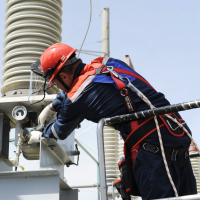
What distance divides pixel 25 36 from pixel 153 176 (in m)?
3.35

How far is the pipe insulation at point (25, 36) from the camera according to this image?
517 cm

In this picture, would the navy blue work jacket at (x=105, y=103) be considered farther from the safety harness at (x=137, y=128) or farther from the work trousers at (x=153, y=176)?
the work trousers at (x=153, y=176)

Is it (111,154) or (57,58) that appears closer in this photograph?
(57,58)

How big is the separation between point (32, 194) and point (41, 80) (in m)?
1.71

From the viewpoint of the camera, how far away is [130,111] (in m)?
3.01

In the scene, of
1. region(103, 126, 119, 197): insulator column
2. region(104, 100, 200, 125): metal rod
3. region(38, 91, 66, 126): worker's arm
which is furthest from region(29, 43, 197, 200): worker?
region(103, 126, 119, 197): insulator column

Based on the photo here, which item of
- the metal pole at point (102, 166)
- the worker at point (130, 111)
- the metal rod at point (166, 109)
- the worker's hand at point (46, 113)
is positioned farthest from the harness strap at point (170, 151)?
the worker's hand at point (46, 113)

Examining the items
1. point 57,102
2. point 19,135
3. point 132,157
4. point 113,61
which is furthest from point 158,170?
point 19,135

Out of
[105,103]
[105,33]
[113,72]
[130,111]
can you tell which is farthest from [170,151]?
[105,33]

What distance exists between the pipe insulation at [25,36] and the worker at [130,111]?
1.83 meters

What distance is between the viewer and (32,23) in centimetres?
537

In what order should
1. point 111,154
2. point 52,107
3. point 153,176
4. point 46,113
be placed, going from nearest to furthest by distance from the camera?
point 153,176 < point 52,107 < point 46,113 < point 111,154

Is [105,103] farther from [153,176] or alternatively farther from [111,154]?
[111,154]

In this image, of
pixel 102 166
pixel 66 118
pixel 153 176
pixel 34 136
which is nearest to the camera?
pixel 102 166
